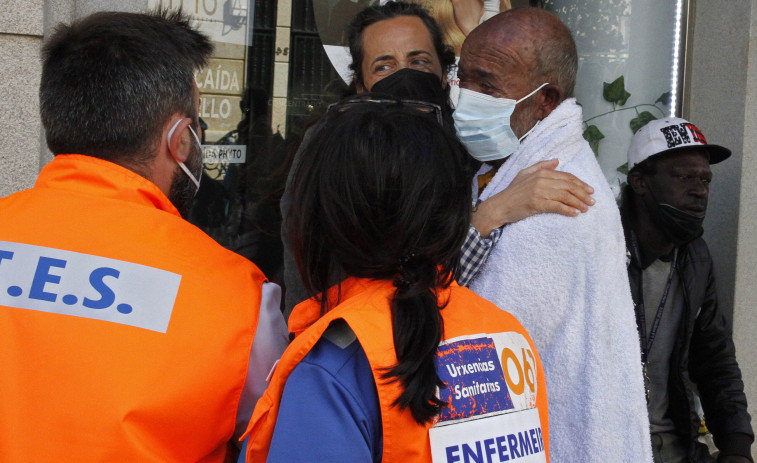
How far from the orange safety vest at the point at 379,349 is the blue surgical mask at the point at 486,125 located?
0.86 metres

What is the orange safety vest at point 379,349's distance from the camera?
45.2 inches

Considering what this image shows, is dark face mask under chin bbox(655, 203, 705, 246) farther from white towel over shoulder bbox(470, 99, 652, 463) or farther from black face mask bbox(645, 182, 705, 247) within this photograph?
white towel over shoulder bbox(470, 99, 652, 463)

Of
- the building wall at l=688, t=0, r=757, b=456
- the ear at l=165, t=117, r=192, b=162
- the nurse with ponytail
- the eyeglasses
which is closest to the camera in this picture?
the nurse with ponytail

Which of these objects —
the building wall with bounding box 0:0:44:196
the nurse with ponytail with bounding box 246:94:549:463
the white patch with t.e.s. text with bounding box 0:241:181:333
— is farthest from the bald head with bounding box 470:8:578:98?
the building wall with bounding box 0:0:44:196

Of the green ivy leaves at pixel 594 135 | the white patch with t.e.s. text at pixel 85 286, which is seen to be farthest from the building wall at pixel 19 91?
the green ivy leaves at pixel 594 135

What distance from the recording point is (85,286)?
51.2 inches

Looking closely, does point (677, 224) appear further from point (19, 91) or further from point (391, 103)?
point (19, 91)

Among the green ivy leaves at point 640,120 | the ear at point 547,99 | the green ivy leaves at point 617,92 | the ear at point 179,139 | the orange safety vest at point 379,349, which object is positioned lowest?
the orange safety vest at point 379,349

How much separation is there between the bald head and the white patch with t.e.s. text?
1.27m

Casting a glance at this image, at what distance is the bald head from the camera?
6.72 feet

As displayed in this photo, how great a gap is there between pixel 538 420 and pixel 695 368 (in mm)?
2100

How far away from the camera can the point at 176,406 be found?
1.27m

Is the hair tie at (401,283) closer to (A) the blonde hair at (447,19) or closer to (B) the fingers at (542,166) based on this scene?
(B) the fingers at (542,166)

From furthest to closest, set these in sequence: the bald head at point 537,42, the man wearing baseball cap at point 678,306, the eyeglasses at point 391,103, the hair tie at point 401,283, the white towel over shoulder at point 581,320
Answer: the man wearing baseball cap at point 678,306, the bald head at point 537,42, the white towel over shoulder at point 581,320, the eyeglasses at point 391,103, the hair tie at point 401,283
